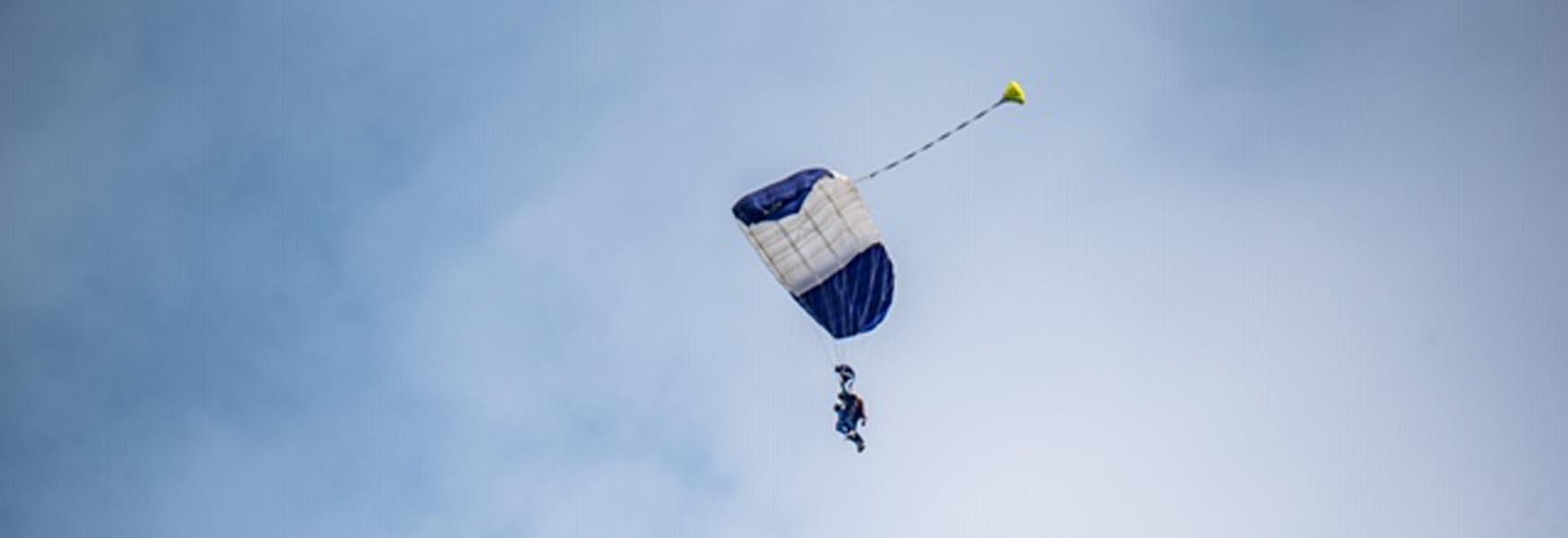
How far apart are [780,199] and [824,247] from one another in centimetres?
183

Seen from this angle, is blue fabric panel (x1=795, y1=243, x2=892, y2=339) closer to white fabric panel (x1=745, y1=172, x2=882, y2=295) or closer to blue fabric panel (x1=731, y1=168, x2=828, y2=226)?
white fabric panel (x1=745, y1=172, x2=882, y2=295)

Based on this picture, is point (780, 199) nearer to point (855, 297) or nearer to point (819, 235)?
point (819, 235)

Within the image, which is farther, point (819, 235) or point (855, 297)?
point (855, 297)

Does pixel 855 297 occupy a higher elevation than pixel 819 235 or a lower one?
lower

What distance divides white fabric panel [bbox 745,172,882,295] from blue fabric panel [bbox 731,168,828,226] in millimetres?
151

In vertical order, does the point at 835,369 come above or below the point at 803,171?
below

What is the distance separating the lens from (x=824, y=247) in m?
34.2

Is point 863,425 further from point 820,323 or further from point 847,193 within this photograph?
point 847,193

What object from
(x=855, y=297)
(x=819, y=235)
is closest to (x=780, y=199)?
(x=819, y=235)

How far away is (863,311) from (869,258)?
57.5 inches

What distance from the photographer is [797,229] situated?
3391 centimetres

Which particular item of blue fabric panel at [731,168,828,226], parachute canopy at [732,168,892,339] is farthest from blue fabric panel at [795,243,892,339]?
blue fabric panel at [731,168,828,226]

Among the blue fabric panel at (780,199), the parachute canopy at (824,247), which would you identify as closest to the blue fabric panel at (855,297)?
the parachute canopy at (824,247)

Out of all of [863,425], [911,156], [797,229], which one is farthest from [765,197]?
[863,425]
